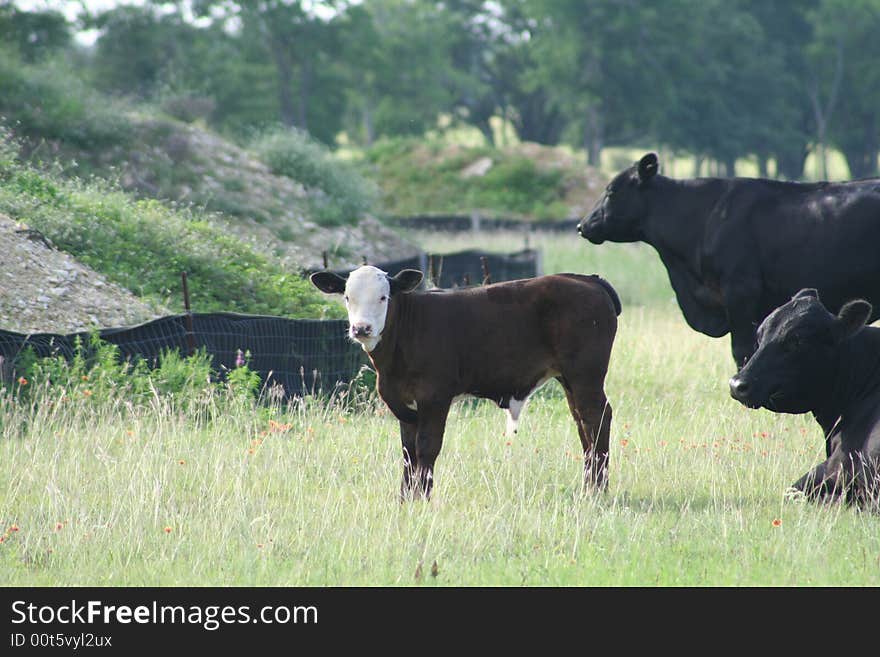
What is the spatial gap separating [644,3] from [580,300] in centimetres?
6866

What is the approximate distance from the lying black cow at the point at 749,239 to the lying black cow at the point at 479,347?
9.05 feet

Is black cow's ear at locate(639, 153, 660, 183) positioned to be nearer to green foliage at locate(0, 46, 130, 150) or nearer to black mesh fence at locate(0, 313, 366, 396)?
black mesh fence at locate(0, 313, 366, 396)

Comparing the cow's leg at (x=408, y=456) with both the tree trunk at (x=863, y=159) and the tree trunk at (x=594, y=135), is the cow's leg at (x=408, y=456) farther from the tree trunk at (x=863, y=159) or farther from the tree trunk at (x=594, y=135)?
the tree trunk at (x=863, y=159)

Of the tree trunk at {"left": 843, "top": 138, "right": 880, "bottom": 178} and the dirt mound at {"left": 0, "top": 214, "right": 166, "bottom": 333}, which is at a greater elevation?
the tree trunk at {"left": 843, "top": 138, "right": 880, "bottom": 178}

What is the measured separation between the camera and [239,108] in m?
66.6

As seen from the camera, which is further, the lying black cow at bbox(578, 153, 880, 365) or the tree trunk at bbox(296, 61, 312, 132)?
the tree trunk at bbox(296, 61, 312, 132)

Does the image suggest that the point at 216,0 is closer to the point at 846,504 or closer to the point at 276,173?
the point at 276,173

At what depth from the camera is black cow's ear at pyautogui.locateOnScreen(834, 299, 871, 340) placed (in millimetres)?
7715

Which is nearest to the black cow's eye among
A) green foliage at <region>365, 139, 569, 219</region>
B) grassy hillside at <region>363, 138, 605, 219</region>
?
grassy hillside at <region>363, 138, 605, 219</region>

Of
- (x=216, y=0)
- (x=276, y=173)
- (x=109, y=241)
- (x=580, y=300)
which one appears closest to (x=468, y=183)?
(x=276, y=173)

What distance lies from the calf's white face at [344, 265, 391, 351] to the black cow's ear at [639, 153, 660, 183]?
4478 mm

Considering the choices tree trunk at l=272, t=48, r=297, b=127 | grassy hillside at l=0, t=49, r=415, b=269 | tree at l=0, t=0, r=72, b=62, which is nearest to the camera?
grassy hillside at l=0, t=49, r=415, b=269
